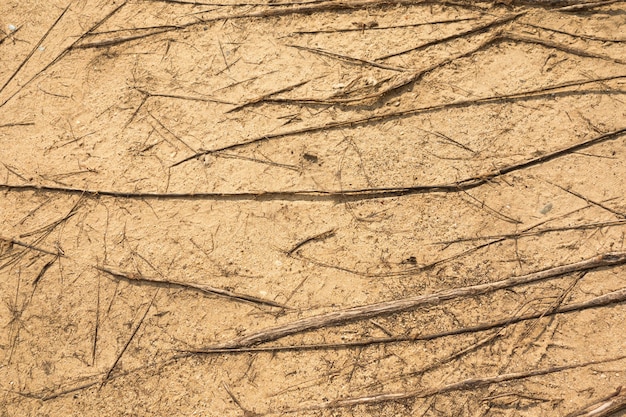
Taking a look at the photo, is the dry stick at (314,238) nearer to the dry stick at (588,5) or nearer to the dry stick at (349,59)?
the dry stick at (349,59)

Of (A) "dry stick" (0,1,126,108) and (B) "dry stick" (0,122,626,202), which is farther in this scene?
(A) "dry stick" (0,1,126,108)

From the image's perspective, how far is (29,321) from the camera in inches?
131

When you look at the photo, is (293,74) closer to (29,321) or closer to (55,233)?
(55,233)

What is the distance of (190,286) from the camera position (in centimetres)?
328

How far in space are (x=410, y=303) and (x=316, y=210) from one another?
0.75m

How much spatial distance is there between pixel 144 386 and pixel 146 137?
1.49m

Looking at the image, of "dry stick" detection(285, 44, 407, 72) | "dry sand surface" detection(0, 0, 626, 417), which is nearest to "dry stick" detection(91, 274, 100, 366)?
"dry sand surface" detection(0, 0, 626, 417)

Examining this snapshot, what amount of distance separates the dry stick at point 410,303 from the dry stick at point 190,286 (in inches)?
6.5

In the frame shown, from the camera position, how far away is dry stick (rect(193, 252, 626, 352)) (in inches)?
123

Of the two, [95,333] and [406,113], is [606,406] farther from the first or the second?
[95,333]

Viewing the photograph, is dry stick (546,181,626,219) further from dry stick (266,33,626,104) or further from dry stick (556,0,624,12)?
dry stick (556,0,624,12)

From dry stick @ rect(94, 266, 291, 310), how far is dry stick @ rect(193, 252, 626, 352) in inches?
6.5

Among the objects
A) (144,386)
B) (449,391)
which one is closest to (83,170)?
(144,386)

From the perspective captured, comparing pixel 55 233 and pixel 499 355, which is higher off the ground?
pixel 55 233
